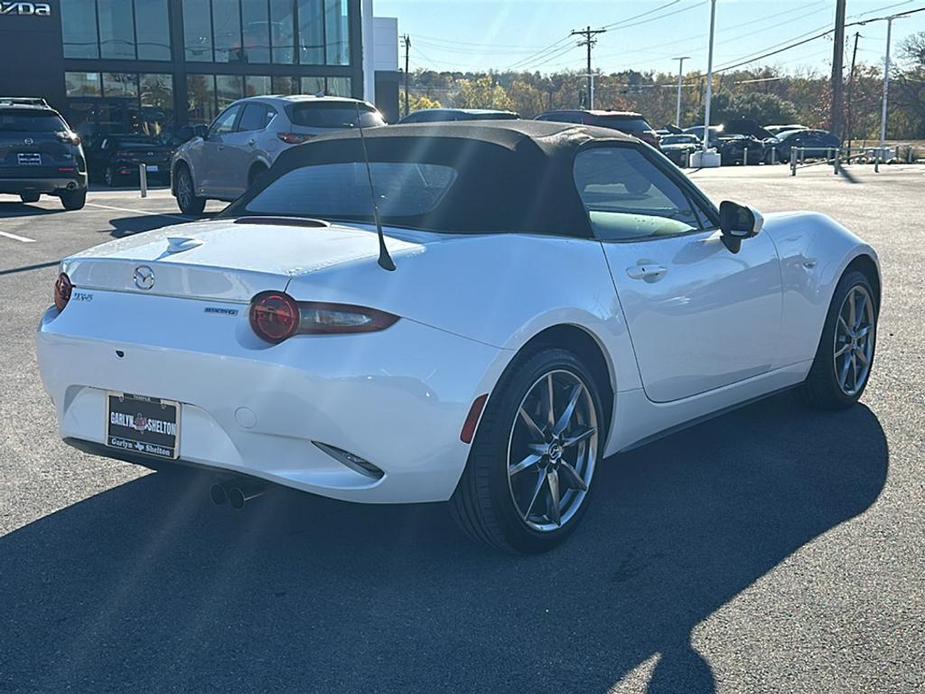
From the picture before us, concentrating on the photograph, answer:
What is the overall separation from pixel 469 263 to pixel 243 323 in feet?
2.54

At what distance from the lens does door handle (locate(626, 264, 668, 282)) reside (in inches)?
167

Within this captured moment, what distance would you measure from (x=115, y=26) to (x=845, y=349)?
1382 inches

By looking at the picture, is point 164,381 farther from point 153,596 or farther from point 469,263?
point 469,263

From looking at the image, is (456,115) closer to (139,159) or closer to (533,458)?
(139,159)

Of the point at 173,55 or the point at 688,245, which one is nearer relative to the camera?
the point at 688,245

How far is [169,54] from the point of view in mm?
37062

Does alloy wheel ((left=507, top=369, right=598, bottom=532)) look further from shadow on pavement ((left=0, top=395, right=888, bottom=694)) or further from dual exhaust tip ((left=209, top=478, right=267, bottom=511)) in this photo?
dual exhaust tip ((left=209, top=478, right=267, bottom=511))

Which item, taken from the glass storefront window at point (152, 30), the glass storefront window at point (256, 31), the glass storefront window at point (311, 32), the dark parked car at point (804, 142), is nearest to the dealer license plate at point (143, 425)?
the glass storefront window at point (152, 30)

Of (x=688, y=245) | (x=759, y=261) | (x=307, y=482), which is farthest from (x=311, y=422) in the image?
(x=759, y=261)

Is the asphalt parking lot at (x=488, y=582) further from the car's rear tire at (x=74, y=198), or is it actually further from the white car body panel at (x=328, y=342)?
the car's rear tire at (x=74, y=198)

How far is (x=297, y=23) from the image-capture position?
3850cm

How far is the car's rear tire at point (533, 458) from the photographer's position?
3668mm

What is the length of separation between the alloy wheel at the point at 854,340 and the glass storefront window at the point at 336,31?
35.3 metres

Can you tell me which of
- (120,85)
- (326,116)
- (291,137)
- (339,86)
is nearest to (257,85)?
(339,86)
